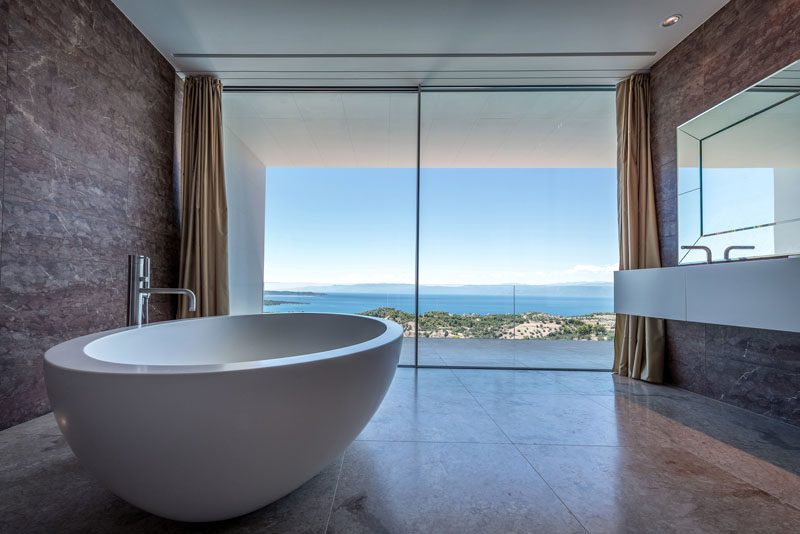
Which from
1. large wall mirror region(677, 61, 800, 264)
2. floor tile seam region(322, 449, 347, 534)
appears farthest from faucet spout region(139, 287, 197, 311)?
large wall mirror region(677, 61, 800, 264)

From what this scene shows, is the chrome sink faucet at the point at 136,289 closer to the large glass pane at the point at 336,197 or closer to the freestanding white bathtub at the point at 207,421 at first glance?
the freestanding white bathtub at the point at 207,421

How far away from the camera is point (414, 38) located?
228 cm

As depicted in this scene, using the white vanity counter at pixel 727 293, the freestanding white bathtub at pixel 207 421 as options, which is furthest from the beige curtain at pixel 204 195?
the white vanity counter at pixel 727 293

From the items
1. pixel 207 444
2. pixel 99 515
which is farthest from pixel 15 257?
pixel 207 444

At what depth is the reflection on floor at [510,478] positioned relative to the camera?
38.2 inches

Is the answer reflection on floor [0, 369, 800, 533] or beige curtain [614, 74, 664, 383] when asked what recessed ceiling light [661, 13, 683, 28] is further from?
reflection on floor [0, 369, 800, 533]

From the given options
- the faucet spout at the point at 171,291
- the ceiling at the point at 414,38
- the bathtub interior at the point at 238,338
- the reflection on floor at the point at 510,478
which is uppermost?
the ceiling at the point at 414,38

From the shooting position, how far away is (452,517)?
997 mm

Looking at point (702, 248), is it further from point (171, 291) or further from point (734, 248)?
point (171, 291)

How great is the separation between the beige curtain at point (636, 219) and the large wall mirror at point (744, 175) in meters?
0.23

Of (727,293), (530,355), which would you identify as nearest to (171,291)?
(727,293)

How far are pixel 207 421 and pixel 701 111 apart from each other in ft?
9.85

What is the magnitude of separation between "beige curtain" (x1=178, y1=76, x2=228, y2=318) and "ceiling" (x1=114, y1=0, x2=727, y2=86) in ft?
0.76

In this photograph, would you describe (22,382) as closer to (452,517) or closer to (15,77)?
(15,77)
